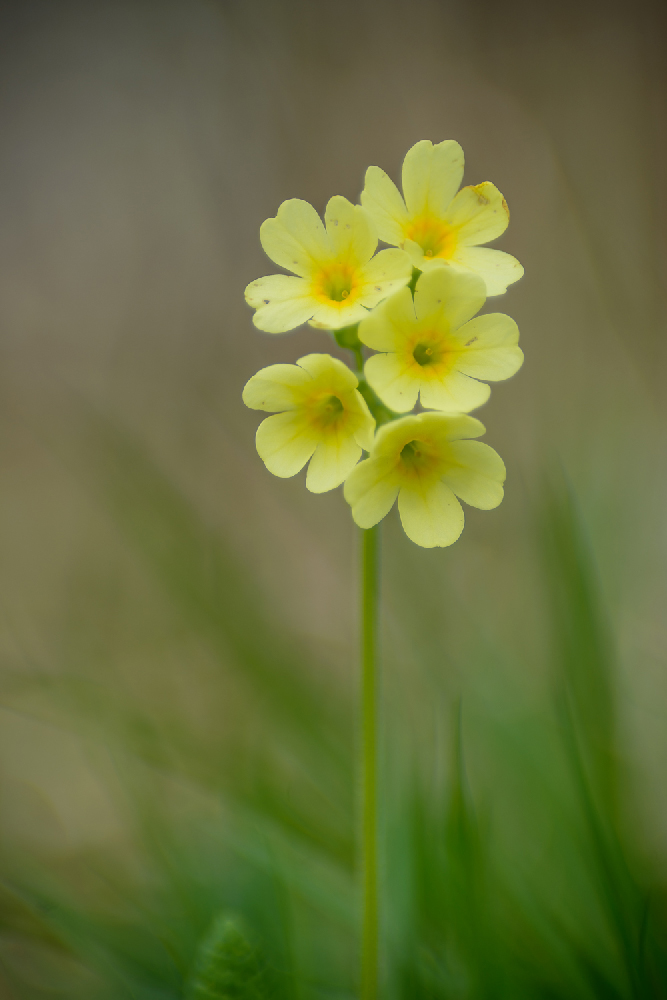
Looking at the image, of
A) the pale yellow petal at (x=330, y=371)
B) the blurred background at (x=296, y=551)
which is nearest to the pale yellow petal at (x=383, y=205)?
the pale yellow petal at (x=330, y=371)

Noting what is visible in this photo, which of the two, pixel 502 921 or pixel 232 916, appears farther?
pixel 502 921

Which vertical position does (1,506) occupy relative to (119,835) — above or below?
above

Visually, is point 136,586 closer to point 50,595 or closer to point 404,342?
point 50,595

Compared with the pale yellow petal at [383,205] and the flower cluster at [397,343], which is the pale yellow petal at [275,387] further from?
the pale yellow petal at [383,205]

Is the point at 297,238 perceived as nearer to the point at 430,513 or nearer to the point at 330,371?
the point at 330,371

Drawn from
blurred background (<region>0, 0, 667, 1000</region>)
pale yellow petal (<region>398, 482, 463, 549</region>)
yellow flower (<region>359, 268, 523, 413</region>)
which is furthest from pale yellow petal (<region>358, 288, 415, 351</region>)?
blurred background (<region>0, 0, 667, 1000</region>)

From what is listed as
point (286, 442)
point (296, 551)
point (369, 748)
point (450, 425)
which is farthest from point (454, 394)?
point (296, 551)

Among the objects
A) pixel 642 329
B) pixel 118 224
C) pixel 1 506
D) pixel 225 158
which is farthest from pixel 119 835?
pixel 225 158
